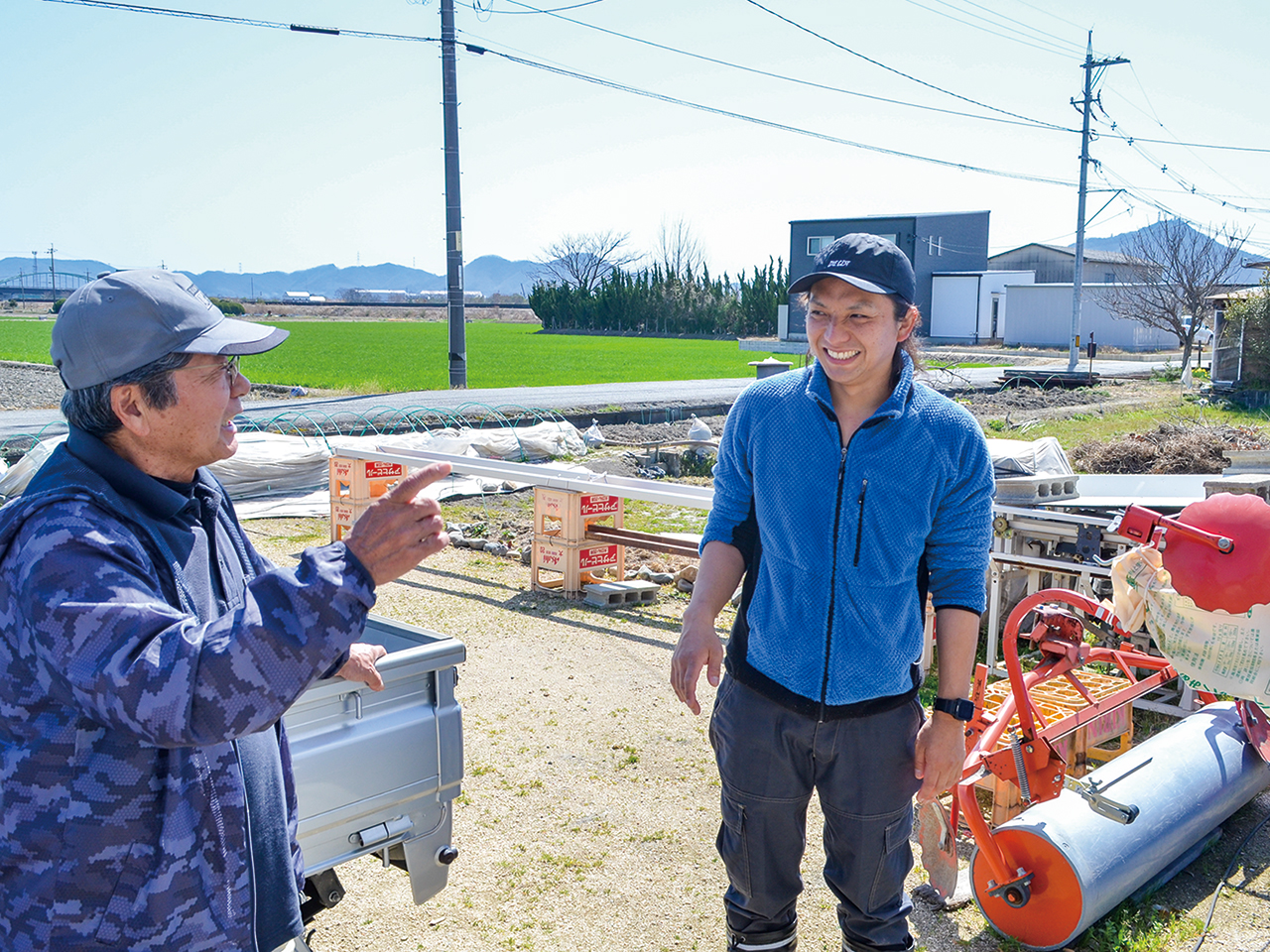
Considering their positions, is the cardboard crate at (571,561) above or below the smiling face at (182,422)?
below

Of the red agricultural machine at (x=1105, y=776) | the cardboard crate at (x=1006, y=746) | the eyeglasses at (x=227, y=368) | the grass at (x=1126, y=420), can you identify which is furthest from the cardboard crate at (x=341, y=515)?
the grass at (x=1126, y=420)

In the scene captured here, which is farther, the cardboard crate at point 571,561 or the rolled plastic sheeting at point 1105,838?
the cardboard crate at point 571,561

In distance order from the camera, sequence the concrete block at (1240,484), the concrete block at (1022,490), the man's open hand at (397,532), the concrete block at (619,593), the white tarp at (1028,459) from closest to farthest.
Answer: the man's open hand at (397,532) → the concrete block at (1240,484) → the concrete block at (1022,490) → the white tarp at (1028,459) → the concrete block at (619,593)

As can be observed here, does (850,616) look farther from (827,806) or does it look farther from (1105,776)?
(1105,776)

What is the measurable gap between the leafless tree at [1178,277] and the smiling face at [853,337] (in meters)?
32.1

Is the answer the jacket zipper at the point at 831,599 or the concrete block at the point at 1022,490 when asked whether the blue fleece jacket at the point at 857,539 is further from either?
the concrete block at the point at 1022,490

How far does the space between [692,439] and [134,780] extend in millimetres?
13378

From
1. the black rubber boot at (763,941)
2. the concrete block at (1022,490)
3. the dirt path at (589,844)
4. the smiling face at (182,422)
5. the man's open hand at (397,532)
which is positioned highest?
the smiling face at (182,422)

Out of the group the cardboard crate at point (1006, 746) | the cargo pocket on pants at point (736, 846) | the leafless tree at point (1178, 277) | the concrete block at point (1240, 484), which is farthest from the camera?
the leafless tree at point (1178, 277)

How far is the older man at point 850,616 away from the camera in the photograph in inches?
92.9

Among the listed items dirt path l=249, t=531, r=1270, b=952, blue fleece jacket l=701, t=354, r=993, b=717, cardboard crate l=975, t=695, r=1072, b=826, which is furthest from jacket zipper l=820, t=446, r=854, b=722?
cardboard crate l=975, t=695, r=1072, b=826

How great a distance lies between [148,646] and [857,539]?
1500 mm

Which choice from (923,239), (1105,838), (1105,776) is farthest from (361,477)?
(923,239)

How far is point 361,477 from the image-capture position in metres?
9.31
